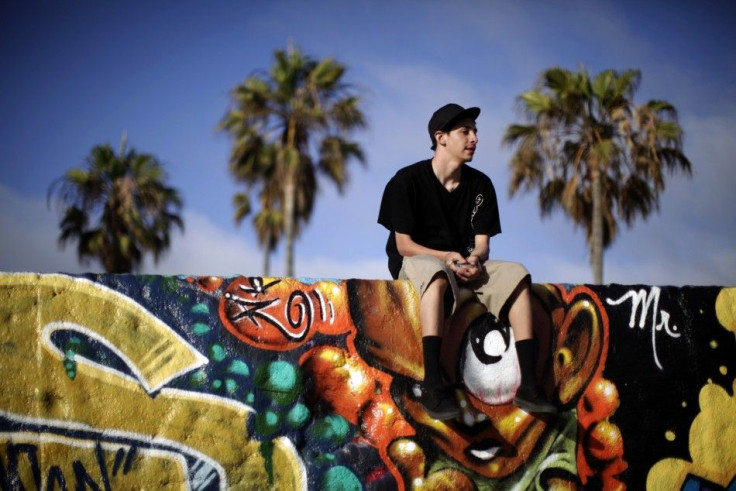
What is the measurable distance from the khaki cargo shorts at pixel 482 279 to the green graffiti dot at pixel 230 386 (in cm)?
97

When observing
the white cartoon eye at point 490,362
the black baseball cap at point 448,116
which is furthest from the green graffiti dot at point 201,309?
the black baseball cap at point 448,116

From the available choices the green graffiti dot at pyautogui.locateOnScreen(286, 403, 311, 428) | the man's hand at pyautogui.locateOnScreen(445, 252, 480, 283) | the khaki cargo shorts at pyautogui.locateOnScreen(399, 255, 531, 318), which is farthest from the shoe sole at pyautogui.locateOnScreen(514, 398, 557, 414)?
the green graffiti dot at pyautogui.locateOnScreen(286, 403, 311, 428)

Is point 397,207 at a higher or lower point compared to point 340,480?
higher

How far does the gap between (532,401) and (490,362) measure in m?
0.30

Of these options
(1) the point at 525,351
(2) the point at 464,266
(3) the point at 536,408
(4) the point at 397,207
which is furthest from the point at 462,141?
(3) the point at 536,408

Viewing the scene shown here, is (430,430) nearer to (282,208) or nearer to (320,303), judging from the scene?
(320,303)

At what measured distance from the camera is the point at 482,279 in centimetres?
338

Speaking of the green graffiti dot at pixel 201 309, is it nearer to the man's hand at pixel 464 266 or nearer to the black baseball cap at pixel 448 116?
the man's hand at pixel 464 266

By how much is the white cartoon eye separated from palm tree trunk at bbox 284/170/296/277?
47.8 ft

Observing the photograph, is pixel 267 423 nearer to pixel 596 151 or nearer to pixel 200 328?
pixel 200 328

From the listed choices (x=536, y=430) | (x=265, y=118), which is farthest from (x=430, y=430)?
(x=265, y=118)

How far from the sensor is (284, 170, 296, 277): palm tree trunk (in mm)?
17703

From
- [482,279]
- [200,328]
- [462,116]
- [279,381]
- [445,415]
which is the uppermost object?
[462,116]

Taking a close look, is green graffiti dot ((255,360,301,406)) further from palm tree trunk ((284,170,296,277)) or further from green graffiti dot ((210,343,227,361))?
palm tree trunk ((284,170,296,277))
